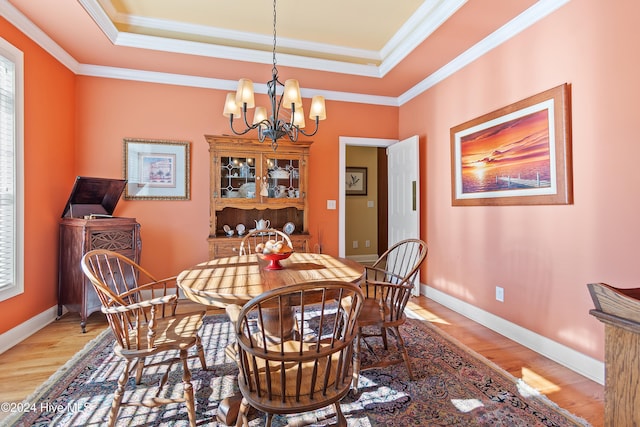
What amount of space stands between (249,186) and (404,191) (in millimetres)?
2007

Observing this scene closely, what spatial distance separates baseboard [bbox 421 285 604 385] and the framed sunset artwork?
106 cm

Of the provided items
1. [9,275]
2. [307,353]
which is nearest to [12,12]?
[9,275]

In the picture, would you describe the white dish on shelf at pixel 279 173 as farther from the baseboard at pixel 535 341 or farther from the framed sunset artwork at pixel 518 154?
the baseboard at pixel 535 341

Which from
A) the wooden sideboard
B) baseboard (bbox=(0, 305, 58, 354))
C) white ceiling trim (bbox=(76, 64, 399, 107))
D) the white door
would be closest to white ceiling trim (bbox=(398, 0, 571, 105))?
the white door

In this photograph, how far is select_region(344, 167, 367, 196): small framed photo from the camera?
626 centimetres

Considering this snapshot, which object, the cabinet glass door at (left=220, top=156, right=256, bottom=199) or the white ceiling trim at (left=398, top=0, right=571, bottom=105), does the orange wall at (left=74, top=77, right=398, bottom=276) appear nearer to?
the cabinet glass door at (left=220, top=156, right=256, bottom=199)

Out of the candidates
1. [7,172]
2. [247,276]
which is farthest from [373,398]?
[7,172]

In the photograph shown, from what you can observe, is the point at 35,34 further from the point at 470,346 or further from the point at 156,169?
the point at 470,346

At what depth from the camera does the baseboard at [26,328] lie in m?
2.44

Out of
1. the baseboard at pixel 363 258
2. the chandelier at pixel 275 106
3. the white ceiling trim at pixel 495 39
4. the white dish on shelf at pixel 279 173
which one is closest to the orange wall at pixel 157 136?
the white dish on shelf at pixel 279 173

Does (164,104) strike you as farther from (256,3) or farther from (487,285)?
(487,285)

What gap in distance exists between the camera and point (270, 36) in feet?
10.6

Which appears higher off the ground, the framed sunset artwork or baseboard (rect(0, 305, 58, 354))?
the framed sunset artwork

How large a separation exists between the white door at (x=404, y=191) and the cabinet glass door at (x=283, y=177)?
4.64 feet
